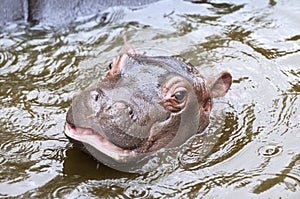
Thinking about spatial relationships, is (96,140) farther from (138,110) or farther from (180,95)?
(180,95)

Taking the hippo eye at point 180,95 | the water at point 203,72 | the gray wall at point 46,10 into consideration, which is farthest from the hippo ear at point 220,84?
the gray wall at point 46,10

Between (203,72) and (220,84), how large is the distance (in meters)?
0.69

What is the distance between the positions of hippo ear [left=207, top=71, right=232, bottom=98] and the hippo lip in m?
1.09

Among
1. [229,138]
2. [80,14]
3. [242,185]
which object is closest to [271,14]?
[80,14]

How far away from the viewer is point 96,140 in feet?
12.1

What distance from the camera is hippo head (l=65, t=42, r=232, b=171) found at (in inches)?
145

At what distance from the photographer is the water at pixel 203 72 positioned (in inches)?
156

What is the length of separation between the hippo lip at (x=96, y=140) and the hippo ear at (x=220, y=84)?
1.09 meters

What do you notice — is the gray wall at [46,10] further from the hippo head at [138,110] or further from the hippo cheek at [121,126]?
the hippo cheek at [121,126]

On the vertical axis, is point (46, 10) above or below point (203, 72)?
above

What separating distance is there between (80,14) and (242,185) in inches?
119

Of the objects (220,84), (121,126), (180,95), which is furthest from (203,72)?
(121,126)

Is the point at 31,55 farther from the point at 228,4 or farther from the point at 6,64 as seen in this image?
the point at 228,4

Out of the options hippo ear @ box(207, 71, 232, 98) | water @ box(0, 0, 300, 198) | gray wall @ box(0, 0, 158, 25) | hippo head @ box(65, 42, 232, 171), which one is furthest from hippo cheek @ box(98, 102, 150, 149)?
gray wall @ box(0, 0, 158, 25)
